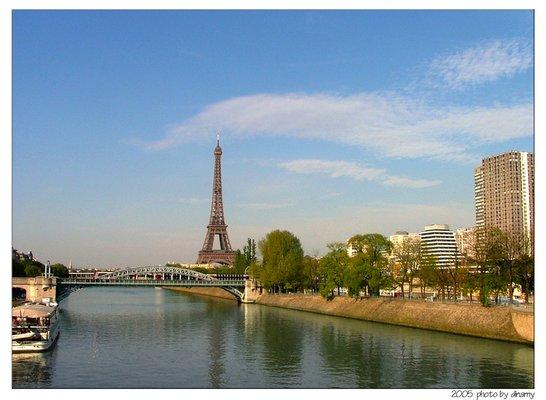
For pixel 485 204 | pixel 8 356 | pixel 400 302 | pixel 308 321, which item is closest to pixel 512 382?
pixel 8 356

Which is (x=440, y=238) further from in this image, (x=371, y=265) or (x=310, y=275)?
(x=371, y=265)

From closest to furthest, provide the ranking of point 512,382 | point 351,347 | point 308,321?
point 512,382 < point 351,347 < point 308,321

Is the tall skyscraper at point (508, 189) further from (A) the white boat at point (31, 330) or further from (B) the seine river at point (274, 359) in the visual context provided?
(A) the white boat at point (31, 330)

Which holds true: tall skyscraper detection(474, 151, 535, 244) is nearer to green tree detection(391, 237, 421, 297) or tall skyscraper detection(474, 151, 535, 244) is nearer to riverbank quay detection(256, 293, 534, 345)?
green tree detection(391, 237, 421, 297)

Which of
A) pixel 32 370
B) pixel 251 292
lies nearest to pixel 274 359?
pixel 32 370
